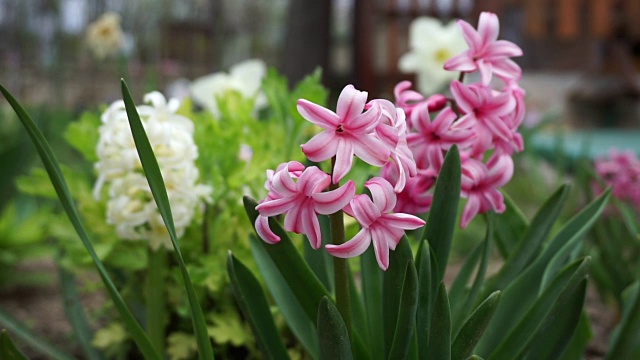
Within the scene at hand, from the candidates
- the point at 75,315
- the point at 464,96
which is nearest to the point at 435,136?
the point at 464,96

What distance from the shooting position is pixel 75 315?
4.28 ft

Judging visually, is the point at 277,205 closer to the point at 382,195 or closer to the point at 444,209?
the point at 382,195

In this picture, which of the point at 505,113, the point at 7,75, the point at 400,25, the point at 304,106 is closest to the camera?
the point at 304,106

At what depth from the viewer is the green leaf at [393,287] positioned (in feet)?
2.61

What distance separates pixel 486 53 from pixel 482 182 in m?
0.15

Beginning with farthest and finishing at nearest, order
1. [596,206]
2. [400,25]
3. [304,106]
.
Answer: [400,25]
[596,206]
[304,106]

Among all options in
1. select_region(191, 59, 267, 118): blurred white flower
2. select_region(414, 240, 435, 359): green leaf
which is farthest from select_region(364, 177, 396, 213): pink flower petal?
select_region(191, 59, 267, 118): blurred white flower

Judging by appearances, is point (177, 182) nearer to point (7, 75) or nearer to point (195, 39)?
point (7, 75)

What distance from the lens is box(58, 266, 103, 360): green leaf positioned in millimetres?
1261

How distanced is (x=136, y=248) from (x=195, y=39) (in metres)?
9.25

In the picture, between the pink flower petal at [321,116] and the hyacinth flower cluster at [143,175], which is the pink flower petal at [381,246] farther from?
the hyacinth flower cluster at [143,175]

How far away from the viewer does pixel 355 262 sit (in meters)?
1.23

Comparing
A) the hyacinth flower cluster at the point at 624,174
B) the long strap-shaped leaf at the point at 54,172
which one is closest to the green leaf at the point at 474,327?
the long strap-shaped leaf at the point at 54,172

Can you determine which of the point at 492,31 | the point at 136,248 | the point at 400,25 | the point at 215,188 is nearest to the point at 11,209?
the point at 136,248
